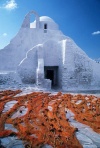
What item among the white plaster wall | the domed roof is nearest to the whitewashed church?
the white plaster wall

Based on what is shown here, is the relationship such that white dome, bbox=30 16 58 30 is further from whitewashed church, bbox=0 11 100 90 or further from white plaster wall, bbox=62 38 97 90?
white plaster wall, bbox=62 38 97 90

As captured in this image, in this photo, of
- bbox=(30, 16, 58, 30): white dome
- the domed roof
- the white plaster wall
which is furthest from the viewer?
the domed roof

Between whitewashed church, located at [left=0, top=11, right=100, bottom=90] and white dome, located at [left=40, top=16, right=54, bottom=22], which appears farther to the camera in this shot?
white dome, located at [left=40, top=16, right=54, bottom=22]

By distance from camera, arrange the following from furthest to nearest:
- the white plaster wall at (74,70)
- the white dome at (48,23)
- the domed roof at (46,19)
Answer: the domed roof at (46,19)
the white dome at (48,23)
the white plaster wall at (74,70)

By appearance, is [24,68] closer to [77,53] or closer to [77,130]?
[77,53]

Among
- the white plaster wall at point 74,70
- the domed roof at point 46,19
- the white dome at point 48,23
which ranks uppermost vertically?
the domed roof at point 46,19

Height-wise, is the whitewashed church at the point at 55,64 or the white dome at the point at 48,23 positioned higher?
the white dome at the point at 48,23

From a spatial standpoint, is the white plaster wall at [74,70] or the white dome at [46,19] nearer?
the white plaster wall at [74,70]

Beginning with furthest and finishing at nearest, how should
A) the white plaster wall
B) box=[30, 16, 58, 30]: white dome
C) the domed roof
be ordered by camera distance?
the domed roof
box=[30, 16, 58, 30]: white dome
the white plaster wall

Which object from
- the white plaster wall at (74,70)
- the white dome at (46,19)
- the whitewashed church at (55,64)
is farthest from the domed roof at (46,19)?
the white plaster wall at (74,70)

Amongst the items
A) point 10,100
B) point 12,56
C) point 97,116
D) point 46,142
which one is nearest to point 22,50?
point 12,56

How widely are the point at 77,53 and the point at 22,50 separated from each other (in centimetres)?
759

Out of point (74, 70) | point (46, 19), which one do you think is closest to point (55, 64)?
point (74, 70)

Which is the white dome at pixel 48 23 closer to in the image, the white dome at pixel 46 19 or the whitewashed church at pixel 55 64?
the white dome at pixel 46 19
